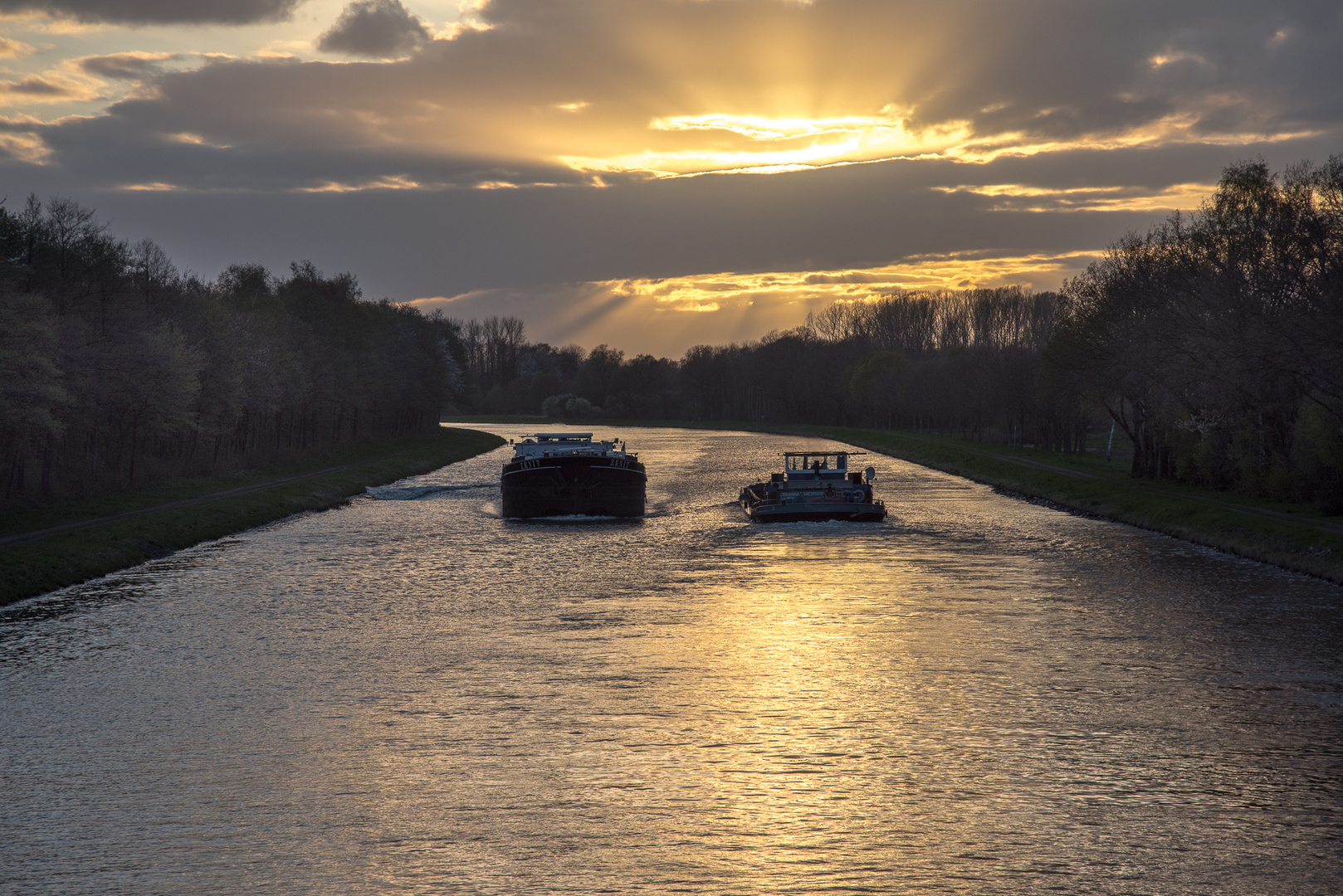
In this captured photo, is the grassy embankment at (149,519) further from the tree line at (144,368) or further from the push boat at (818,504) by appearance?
the push boat at (818,504)

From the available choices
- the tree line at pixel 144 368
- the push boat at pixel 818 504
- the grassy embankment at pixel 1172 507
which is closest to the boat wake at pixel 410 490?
the tree line at pixel 144 368

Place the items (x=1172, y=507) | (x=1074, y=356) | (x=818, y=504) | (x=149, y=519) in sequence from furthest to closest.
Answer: (x=1074, y=356) → (x=818, y=504) → (x=1172, y=507) → (x=149, y=519)

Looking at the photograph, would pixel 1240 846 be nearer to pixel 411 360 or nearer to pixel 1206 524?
pixel 1206 524

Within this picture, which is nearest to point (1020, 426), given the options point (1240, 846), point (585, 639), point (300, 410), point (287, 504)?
point (300, 410)

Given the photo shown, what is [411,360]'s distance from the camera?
136 metres

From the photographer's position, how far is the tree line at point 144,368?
46281 millimetres

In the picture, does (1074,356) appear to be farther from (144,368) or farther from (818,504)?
(144,368)

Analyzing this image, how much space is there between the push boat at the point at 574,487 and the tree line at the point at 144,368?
18754 mm

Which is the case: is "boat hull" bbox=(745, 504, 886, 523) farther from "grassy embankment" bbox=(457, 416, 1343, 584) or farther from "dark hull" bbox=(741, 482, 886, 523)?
"grassy embankment" bbox=(457, 416, 1343, 584)

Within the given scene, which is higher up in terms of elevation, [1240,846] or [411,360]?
[411,360]

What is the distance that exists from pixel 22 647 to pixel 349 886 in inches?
615

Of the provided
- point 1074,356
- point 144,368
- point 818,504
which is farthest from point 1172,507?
point 144,368

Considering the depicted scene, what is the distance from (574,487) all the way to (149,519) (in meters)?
18.5

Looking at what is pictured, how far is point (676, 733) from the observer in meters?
16.0
